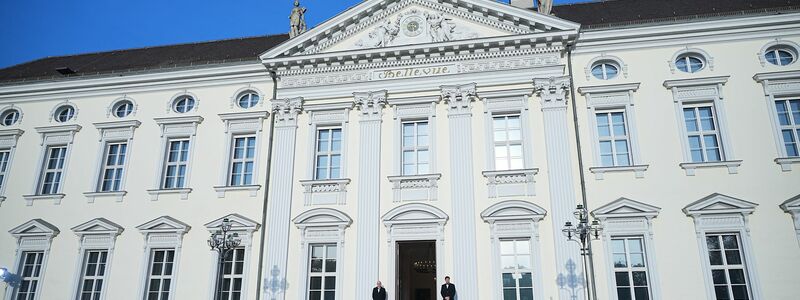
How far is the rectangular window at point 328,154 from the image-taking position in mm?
18672

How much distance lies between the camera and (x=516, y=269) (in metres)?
16.4

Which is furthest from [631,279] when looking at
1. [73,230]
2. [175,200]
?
[73,230]

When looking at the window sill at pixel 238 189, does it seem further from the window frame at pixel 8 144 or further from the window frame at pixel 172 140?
the window frame at pixel 8 144

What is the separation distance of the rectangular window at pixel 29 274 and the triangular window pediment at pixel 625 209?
18.0m

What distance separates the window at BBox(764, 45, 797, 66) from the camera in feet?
56.7

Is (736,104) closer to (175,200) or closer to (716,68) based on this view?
(716,68)

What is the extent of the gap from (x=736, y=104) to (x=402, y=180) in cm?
997

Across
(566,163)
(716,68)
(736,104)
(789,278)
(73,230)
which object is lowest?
(789,278)

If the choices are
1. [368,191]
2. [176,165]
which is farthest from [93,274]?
[368,191]

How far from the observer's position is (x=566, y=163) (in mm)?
16953

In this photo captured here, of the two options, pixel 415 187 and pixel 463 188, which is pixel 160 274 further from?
pixel 463 188

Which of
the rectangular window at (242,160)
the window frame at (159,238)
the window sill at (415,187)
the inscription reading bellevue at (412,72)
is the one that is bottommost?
the window frame at (159,238)

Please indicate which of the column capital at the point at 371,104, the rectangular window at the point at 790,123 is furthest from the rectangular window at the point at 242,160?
the rectangular window at the point at 790,123

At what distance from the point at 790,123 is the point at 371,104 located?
12.3 meters
